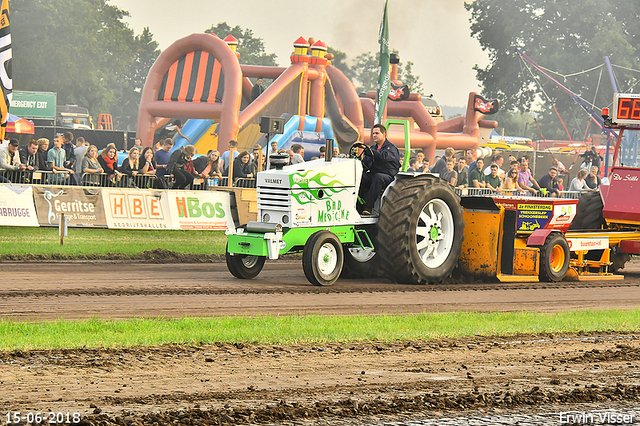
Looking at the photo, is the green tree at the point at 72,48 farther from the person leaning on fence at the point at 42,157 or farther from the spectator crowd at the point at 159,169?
the person leaning on fence at the point at 42,157

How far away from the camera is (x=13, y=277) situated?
1155 centimetres

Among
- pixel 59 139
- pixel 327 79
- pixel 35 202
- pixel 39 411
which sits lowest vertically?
pixel 39 411

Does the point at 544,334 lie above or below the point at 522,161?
below

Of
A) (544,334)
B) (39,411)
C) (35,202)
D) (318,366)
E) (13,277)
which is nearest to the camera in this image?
(39,411)

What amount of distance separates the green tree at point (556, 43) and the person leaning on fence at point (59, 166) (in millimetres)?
55504

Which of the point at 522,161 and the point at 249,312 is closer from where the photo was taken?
the point at 249,312

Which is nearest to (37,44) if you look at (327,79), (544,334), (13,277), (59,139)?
(327,79)

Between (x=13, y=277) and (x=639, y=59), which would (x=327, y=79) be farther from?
(x=639, y=59)

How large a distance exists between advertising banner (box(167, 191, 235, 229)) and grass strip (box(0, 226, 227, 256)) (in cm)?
23

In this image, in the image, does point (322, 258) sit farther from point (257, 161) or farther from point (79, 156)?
point (79, 156)

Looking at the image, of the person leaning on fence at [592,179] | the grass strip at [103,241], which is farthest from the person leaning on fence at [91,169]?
the person leaning on fence at [592,179]

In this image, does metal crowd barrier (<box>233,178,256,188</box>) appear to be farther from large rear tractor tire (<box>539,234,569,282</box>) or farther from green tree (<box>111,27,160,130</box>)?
green tree (<box>111,27,160,130</box>)

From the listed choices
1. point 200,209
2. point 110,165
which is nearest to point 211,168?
point 200,209

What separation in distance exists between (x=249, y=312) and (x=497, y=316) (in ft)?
8.55
